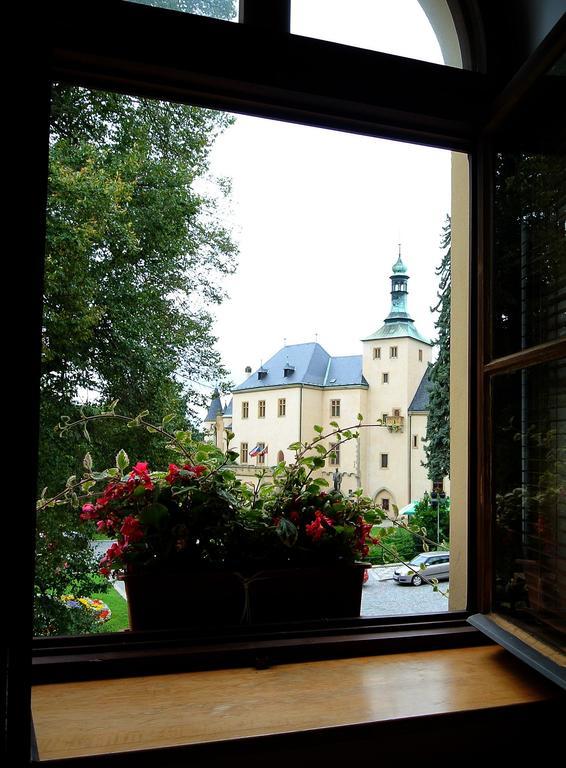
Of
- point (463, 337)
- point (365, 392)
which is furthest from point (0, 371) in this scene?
point (463, 337)

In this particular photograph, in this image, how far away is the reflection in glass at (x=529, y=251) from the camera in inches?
52.1

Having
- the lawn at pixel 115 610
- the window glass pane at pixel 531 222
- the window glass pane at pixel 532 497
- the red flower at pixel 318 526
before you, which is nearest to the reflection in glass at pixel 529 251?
the window glass pane at pixel 531 222

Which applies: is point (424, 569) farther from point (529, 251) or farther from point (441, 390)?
point (529, 251)

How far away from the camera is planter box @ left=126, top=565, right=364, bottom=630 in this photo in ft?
4.34

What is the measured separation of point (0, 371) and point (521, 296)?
43.7 inches

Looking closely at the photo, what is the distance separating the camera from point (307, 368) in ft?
5.16

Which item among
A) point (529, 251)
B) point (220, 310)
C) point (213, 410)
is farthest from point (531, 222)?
point (213, 410)

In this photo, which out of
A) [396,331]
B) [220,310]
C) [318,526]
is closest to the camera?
[318,526]

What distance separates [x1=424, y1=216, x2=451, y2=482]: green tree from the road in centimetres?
30

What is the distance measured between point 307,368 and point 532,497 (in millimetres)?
599

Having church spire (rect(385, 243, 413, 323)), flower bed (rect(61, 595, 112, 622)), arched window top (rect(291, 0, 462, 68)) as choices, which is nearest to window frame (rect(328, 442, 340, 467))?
church spire (rect(385, 243, 413, 323))

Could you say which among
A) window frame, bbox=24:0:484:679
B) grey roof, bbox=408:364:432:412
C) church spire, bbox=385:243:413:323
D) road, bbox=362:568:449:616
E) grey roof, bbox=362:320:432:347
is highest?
window frame, bbox=24:0:484:679

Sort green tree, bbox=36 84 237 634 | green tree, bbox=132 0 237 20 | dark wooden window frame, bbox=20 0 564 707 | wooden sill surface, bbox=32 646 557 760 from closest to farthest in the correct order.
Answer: wooden sill surface, bbox=32 646 557 760 → dark wooden window frame, bbox=20 0 564 707 → green tree, bbox=132 0 237 20 → green tree, bbox=36 84 237 634

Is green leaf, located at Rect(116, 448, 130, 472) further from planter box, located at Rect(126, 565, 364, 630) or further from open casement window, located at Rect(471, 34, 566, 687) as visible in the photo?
open casement window, located at Rect(471, 34, 566, 687)
